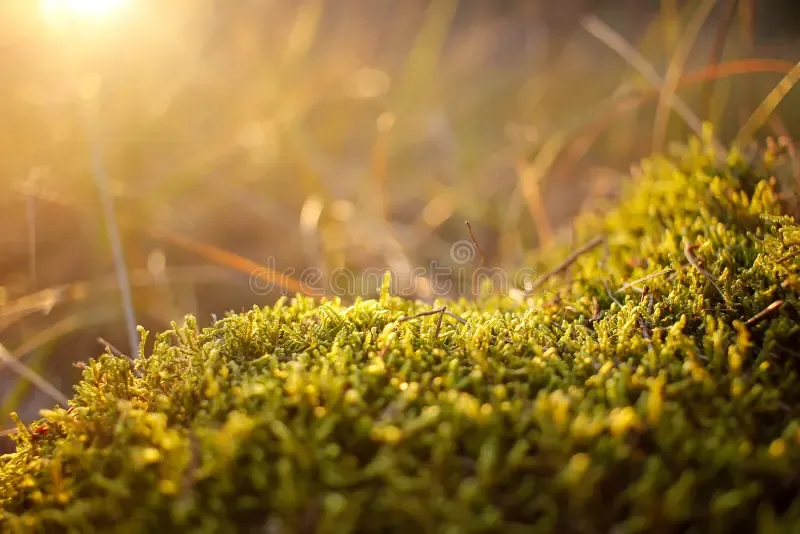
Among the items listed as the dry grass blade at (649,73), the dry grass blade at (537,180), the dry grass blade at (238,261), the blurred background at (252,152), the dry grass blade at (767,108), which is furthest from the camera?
the dry grass blade at (537,180)

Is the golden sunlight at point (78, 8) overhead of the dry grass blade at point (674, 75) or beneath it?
overhead

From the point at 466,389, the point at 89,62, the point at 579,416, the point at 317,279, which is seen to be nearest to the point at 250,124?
the point at 89,62

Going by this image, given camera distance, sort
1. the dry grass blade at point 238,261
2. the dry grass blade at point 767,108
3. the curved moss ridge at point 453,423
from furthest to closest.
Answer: the dry grass blade at point 238,261, the dry grass blade at point 767,108, the curved moss ridge at point 453,423

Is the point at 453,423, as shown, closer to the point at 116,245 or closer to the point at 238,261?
→ the point at 116,245

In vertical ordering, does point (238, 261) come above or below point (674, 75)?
below

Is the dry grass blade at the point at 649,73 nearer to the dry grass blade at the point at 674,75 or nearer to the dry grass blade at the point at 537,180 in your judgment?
the dry grass blade at the point at 674,75

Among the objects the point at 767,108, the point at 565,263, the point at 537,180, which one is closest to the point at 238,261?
the point at 565,263

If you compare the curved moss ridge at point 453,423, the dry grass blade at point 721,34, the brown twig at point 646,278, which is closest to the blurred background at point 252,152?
the dry grass blade at point 721,34
